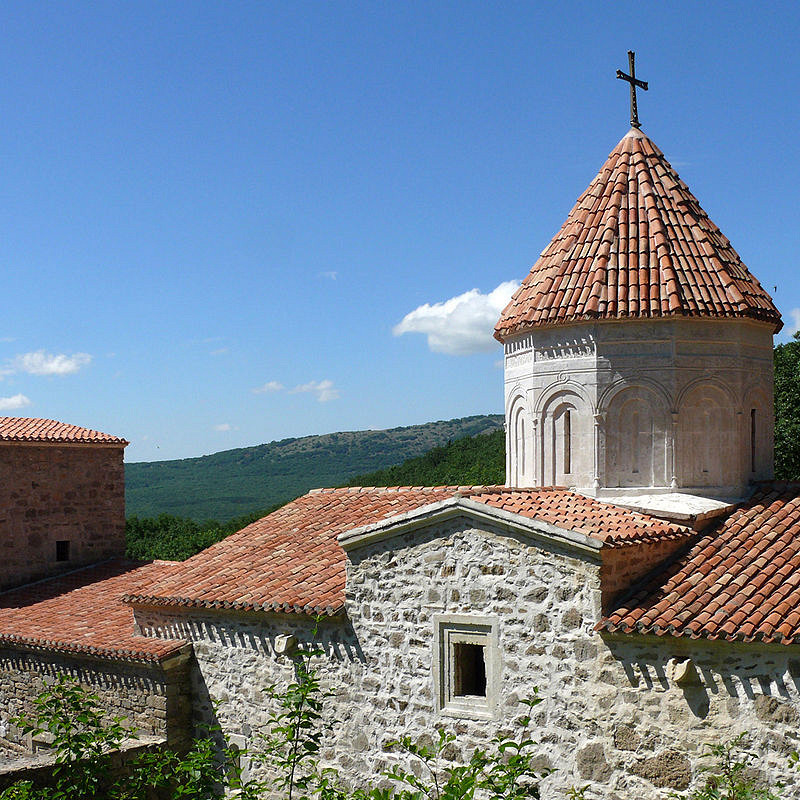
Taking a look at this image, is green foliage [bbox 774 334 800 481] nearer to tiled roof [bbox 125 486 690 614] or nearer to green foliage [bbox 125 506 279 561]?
tiled roof [bbox 125 486 690 614]

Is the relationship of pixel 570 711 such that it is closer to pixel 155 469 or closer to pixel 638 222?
pixel 638 222

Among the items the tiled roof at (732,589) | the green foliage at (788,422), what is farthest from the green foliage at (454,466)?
the tiled roof at (732,589)

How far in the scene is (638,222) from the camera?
10.7 metres

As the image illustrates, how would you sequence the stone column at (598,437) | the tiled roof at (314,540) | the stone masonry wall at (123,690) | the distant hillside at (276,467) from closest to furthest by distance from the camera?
the tiled roof at (314,540)
the stone masonry wall at (123,690)
the stone column at (598,437)
the distant hillside at (276,467)

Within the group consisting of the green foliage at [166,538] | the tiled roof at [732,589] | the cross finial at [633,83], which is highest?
the cross finial at [633,83]

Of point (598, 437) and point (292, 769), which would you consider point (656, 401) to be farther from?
point (292, 769)

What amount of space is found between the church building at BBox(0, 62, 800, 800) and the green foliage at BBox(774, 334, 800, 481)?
33.5 ft

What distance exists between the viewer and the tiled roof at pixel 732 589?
707 centimetres

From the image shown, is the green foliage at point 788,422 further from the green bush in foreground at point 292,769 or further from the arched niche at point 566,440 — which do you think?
the green bush in foreground at point 292,769

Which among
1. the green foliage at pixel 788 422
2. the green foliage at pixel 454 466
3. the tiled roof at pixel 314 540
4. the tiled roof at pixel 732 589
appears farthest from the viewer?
the green foliage at pixel 454 466

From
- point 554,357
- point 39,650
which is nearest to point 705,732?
point 554,357

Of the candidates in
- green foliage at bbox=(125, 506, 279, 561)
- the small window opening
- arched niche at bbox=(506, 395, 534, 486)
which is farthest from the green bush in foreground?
green foliage at bbox=(125, 506, 279, 561)

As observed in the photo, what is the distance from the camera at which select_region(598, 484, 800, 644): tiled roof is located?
7070 mm

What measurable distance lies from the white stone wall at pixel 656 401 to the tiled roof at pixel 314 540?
0.67 m
